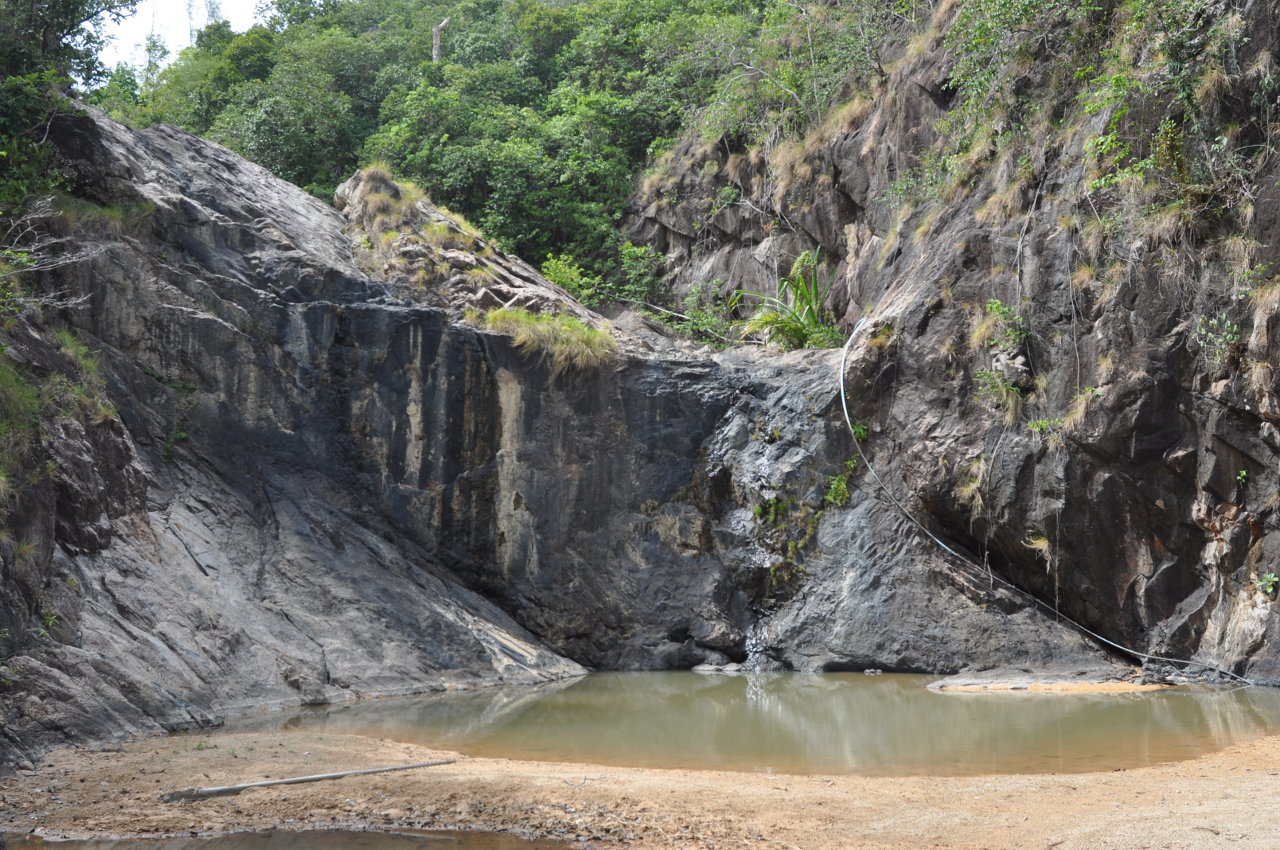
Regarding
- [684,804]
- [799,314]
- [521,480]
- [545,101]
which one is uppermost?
[545,101]

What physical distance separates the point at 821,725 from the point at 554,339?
809 centimetres

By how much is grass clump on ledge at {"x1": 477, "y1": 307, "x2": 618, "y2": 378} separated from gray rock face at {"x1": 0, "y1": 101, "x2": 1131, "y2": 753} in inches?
8.5

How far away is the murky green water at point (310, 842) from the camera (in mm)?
5402

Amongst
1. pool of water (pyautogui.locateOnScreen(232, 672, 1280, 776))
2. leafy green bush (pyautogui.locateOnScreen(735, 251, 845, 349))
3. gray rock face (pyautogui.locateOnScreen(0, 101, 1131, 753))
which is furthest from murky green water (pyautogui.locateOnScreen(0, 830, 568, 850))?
leafy green bush (pyautogui.locateOnScreen(735, 251, 845, 349))

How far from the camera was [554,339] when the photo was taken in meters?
15.5

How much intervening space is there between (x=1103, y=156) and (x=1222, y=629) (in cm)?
612

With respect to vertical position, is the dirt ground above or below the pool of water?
above

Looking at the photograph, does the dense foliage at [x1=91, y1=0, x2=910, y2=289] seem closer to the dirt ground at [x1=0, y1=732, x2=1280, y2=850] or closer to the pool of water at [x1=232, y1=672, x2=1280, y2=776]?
the pool of water at [x1=232, y1=672, x2=1280, y2=776]

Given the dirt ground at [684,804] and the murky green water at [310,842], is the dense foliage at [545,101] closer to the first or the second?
the dirt ground at [684,804]

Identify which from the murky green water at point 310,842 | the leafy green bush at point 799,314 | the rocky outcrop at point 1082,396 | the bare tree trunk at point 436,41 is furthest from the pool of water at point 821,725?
the bare tree trunk at point 436,41

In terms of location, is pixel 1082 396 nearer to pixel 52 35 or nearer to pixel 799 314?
pixel 799 314

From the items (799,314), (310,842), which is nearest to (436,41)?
(799,314)

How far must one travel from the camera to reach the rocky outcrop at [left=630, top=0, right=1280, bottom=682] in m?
11.4

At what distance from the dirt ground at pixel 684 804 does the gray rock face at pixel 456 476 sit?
4.97 meters
